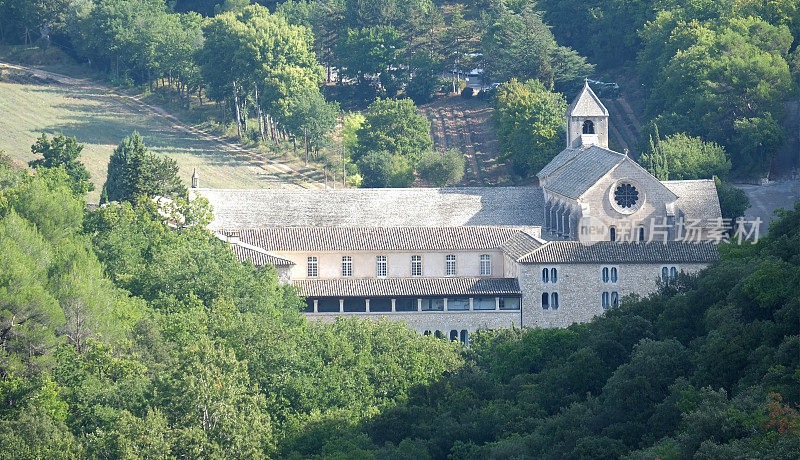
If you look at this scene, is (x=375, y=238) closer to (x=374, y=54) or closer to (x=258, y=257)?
(x=258, y=257)

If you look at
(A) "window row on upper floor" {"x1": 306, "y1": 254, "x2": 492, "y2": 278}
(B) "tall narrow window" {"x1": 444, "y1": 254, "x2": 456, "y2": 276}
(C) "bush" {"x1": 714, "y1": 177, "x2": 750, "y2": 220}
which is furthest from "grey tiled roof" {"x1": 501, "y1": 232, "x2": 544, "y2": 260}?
(C) "bush" {"x1": 714, "y1": 177, "x2": 750, "y2": 220}

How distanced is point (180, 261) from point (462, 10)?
268 feet

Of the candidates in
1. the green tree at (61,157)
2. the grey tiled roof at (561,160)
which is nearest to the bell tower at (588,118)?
the grey tiled roof at (561,160)

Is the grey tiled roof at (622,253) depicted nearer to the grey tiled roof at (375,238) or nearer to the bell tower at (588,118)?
the grey tiled roof at (375,238)

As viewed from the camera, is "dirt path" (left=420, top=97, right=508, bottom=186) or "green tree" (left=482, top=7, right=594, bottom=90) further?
"green tree" (left=482, top=7, right=594, bottom=90)

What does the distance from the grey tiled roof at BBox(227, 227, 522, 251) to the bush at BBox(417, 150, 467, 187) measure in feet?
100

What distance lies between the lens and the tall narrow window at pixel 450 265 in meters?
84.4

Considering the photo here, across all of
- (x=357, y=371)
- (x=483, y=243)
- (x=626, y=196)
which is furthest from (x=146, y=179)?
(x=357, y=371)

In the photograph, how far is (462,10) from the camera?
151 meters

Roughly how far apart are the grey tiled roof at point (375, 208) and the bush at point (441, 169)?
→ 19.8 meters

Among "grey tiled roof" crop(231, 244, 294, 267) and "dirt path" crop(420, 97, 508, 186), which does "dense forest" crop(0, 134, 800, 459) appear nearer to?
"grey tiled roof" crop(231, 244, 294, 267)

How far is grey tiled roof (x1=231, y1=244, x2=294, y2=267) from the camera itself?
8006cm

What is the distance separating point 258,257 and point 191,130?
58.3 metres

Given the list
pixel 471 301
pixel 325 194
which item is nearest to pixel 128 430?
pixel 471 301
